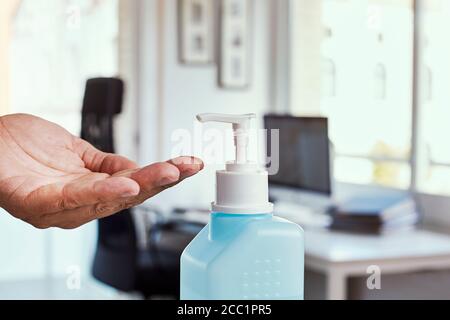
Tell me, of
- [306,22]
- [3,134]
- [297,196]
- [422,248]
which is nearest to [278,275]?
[3,134]

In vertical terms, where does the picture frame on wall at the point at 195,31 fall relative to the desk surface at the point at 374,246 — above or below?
above

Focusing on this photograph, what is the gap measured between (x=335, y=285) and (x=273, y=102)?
0.85 m

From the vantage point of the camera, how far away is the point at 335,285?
3.17ft

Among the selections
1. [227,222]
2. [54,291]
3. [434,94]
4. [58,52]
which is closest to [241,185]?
[227,222]

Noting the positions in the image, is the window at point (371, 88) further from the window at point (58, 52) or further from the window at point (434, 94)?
the window at point (58, 52)

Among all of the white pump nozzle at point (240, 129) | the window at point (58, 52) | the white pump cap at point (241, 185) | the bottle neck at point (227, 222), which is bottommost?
the bottle neck at point (227, 222)

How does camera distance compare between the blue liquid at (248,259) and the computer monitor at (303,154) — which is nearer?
the blue liquid at (248,259)

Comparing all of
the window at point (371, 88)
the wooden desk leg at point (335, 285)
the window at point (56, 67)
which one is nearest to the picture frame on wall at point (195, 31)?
the window at point (56, 67)

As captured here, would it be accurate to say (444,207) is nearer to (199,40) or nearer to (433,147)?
(433,147)

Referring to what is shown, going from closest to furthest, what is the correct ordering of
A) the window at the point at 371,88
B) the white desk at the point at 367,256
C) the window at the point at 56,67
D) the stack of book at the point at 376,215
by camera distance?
1. the white desk at the point at 367,256
2. the stack of book at the point at 376,215
3. the window at the point at 371,88
4. the window at the point at 56,67

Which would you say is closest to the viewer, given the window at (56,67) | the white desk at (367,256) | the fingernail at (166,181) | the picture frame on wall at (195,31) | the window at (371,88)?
the fingernail at (166,181)

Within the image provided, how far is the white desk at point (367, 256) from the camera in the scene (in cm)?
95

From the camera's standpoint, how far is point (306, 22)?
1.49 m

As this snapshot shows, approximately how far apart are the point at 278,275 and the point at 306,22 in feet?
4.27
